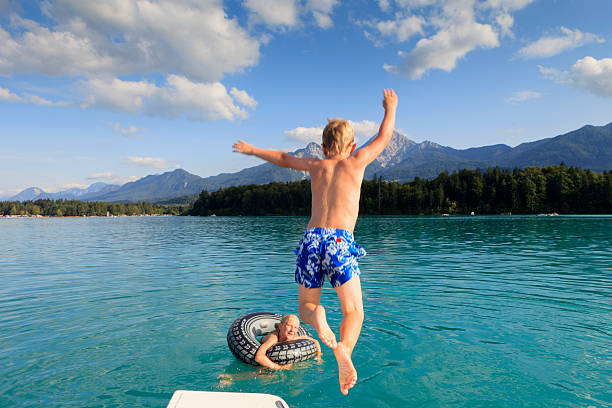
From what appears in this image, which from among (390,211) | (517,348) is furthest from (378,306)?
(390,211)

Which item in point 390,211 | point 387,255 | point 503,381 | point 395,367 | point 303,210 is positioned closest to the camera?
point 503,381

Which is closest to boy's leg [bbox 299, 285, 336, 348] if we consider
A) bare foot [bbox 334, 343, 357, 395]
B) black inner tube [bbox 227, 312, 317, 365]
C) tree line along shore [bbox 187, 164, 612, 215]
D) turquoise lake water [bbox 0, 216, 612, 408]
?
bare foot [bbox 334, 343, 357, 395]

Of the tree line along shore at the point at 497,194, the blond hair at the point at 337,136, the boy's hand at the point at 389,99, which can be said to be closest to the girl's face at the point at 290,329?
the blond hair at the point at 337,136

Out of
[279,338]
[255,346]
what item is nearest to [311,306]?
[255,346]

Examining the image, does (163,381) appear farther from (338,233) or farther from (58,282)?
(58,282)

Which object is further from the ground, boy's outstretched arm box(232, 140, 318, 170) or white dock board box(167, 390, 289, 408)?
boy's outstretched arm box(232, 140, 318, 170)

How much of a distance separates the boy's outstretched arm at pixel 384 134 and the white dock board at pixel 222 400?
10.4 ft

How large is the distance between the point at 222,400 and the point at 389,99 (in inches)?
174

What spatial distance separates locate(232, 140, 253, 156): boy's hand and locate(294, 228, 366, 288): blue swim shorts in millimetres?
1427

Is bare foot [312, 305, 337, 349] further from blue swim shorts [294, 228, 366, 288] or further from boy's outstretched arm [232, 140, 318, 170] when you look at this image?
boy's outstretched arm [232, 140, 318, 170]

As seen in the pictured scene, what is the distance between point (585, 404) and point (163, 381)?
6.33 m

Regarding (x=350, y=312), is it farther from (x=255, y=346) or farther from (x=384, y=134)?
(x=255, y=346)

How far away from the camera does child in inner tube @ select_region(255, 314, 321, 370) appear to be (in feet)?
20.8

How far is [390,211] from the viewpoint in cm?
14600
